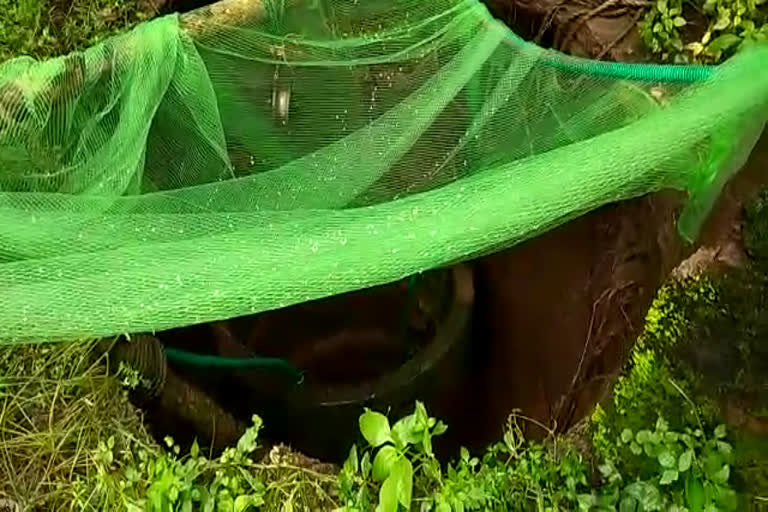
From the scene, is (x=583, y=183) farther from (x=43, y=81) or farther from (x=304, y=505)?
(x=43, y=81)

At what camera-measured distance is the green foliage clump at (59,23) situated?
6.18 ft

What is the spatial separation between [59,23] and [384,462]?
111 centimetres

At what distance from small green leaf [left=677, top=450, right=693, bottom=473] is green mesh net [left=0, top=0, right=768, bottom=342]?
339 millimetres

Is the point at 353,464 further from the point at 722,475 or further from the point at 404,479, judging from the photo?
the point at 722,475

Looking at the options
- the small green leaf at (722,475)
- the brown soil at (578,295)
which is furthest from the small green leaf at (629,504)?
the brown soil at (578,295)

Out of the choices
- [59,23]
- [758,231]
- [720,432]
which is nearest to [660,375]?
[720,432]

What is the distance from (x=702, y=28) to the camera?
1668 millimetres

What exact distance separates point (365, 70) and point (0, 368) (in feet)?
2.33

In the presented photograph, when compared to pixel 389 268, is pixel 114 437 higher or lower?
lower

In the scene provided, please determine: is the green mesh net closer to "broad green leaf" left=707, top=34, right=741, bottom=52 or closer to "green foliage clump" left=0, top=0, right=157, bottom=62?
"broad green leaf" left=707, top=34, right=741, bottom=52

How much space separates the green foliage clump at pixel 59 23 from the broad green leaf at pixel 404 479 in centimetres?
Result: 102

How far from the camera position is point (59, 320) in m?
1.02

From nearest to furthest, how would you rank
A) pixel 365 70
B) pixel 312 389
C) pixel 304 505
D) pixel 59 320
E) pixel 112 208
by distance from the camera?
pixel 59 320 → pixel 112 208 → pixel 304 505 → pixel 365 70 → pixel 312 389

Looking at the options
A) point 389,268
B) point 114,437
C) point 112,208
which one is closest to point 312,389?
point 114,437
